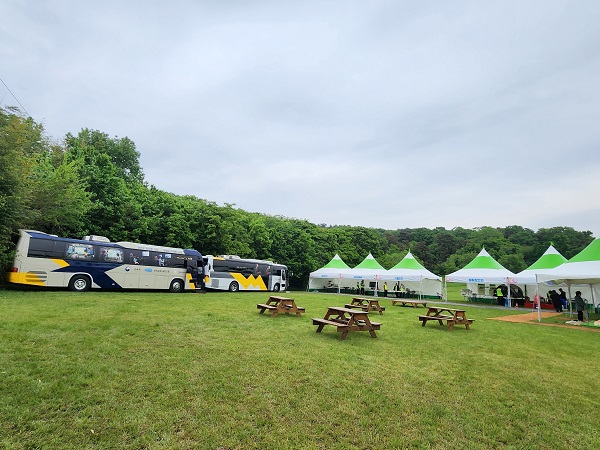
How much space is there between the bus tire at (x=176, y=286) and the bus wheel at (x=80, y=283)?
4.56 metres

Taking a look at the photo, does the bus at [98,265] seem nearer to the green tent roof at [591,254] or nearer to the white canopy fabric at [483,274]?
the white canopy fabric at [483,274]

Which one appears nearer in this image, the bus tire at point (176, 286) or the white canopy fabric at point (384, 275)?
the bus tire at point (176, 286)

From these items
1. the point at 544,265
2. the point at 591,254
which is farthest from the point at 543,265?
→ the point at 591,254

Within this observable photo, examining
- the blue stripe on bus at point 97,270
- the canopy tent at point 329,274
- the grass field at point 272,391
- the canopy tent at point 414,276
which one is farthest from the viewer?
the canopy tent at point 329,274

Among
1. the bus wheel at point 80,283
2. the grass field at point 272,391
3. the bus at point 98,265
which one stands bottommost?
the grass field at point 272,391

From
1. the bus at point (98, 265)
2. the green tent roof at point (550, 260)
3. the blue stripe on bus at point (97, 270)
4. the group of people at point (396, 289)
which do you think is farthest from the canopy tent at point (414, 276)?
the blue stripe on bus at point (97, 270)

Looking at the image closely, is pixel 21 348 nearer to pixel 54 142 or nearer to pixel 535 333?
pixel 535 333

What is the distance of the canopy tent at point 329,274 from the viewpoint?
30.5 metres

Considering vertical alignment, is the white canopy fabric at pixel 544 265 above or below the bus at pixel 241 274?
above

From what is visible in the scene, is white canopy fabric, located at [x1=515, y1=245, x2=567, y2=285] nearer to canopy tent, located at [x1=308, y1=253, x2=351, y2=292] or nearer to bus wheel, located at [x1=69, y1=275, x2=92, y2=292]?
canopy tent, located at [x1=308, y1=253, x2=351, y2=292]

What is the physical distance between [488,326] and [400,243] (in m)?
66.0

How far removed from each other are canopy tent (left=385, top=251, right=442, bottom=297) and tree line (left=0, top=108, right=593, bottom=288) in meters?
11.7

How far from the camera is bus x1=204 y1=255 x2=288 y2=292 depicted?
23.1 metres

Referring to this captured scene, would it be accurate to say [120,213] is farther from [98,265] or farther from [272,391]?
[272,391]
